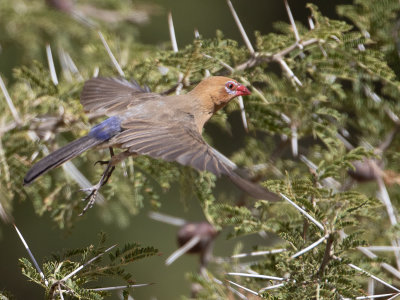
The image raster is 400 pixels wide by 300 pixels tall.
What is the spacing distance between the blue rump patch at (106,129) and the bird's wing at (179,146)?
8 cm

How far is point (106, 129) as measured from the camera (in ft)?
9.34

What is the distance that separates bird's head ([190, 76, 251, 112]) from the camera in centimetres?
284

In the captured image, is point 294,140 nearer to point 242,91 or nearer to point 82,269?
point 242,91

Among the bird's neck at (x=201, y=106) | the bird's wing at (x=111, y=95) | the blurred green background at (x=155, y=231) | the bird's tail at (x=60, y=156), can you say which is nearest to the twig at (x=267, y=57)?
the bird's neck at (x=201, y=106)

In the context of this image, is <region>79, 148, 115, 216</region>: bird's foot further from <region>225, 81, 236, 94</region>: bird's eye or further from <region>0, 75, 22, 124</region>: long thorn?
<region>225, 81, 236, 94</region>: bird's eye

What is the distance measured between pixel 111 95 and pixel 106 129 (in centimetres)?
37

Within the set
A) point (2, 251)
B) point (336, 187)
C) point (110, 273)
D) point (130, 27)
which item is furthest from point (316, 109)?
point (2, 251)

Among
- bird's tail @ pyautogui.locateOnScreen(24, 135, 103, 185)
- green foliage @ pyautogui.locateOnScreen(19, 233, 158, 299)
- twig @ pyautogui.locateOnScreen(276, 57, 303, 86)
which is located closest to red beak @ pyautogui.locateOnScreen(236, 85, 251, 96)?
twig @ pyautogui.locateOnScreen(276, 57, 303, 86)

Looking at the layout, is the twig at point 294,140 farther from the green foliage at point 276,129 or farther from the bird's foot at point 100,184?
the bird's foot at point 100,184

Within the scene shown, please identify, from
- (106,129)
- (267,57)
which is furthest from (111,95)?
(267,57)

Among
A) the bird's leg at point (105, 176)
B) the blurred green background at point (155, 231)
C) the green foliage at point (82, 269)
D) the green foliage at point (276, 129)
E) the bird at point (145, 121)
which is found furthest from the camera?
the blurred green background at point (155, 231)

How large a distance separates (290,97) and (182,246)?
3.14 ft

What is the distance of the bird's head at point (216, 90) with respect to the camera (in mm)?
2842

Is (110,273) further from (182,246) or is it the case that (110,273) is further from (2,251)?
(2,251)
